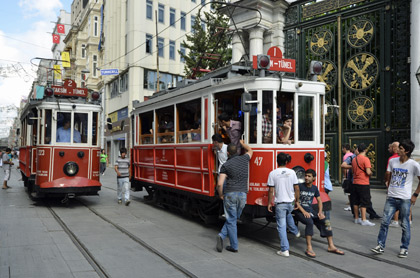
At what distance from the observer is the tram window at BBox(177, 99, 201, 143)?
26.9 feet

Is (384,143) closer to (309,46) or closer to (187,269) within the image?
(309,46)

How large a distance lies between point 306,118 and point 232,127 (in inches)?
55.8

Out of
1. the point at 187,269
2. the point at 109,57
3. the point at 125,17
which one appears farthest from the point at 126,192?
the point at 109,57

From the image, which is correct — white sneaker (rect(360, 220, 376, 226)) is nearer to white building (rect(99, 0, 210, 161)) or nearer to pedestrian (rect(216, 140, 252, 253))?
pedestrian (rect(216, 140, 252, 253))

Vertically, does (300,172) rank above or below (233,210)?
above

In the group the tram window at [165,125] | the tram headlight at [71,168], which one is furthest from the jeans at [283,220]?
the tram headlight at [71,168]

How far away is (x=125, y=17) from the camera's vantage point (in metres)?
32.7

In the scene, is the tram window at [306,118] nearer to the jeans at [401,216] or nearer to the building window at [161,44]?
the jeans at [401,216]

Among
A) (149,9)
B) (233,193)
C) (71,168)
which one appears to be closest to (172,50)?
(149,9)

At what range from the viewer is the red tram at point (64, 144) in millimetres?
10375

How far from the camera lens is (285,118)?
7215 millimetres

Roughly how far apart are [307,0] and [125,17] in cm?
1991

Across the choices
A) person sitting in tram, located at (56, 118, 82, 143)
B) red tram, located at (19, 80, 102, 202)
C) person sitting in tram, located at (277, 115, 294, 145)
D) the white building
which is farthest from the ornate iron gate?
the white building

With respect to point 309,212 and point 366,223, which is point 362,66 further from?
point 309,212
